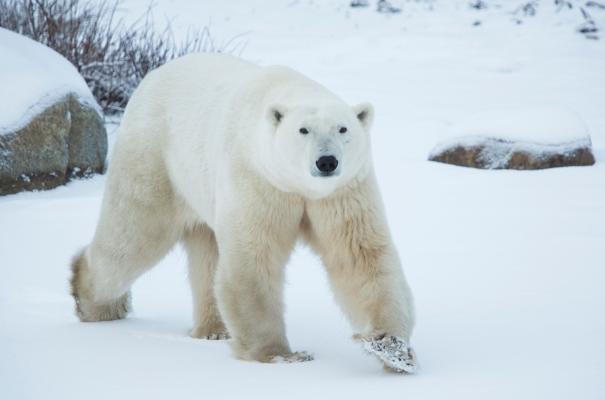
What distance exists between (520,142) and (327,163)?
178 inches

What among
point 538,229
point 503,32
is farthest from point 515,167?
point 503,32

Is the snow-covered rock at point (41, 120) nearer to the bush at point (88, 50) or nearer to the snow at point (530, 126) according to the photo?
the bush at point (88, 50)

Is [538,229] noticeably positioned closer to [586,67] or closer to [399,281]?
[399,281]

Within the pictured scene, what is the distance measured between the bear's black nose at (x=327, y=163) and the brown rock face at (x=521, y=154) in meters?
4.44

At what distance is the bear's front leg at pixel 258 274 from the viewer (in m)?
3.46

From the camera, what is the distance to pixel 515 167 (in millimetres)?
7324

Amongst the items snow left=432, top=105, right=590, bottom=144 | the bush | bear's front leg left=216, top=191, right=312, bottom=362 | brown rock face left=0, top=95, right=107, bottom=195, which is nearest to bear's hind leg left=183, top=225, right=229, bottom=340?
bear's front leg left=216, top=191, right=312, bottom=362

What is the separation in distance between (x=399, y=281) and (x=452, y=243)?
2.04m

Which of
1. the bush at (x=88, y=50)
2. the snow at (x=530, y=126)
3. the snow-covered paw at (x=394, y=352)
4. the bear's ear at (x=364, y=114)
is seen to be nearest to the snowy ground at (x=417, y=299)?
the snow-covered paw at (x=394, y=352)

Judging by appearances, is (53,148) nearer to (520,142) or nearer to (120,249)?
(120,249)

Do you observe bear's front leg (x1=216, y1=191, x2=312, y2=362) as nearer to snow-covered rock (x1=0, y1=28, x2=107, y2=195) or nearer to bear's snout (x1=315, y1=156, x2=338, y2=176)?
bear's snout (x1=315, y1=156, x2=338, y2=176)

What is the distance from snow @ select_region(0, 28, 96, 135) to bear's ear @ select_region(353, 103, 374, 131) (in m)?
3.77

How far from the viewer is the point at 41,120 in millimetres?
6691

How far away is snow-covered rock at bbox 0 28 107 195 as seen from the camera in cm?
661
